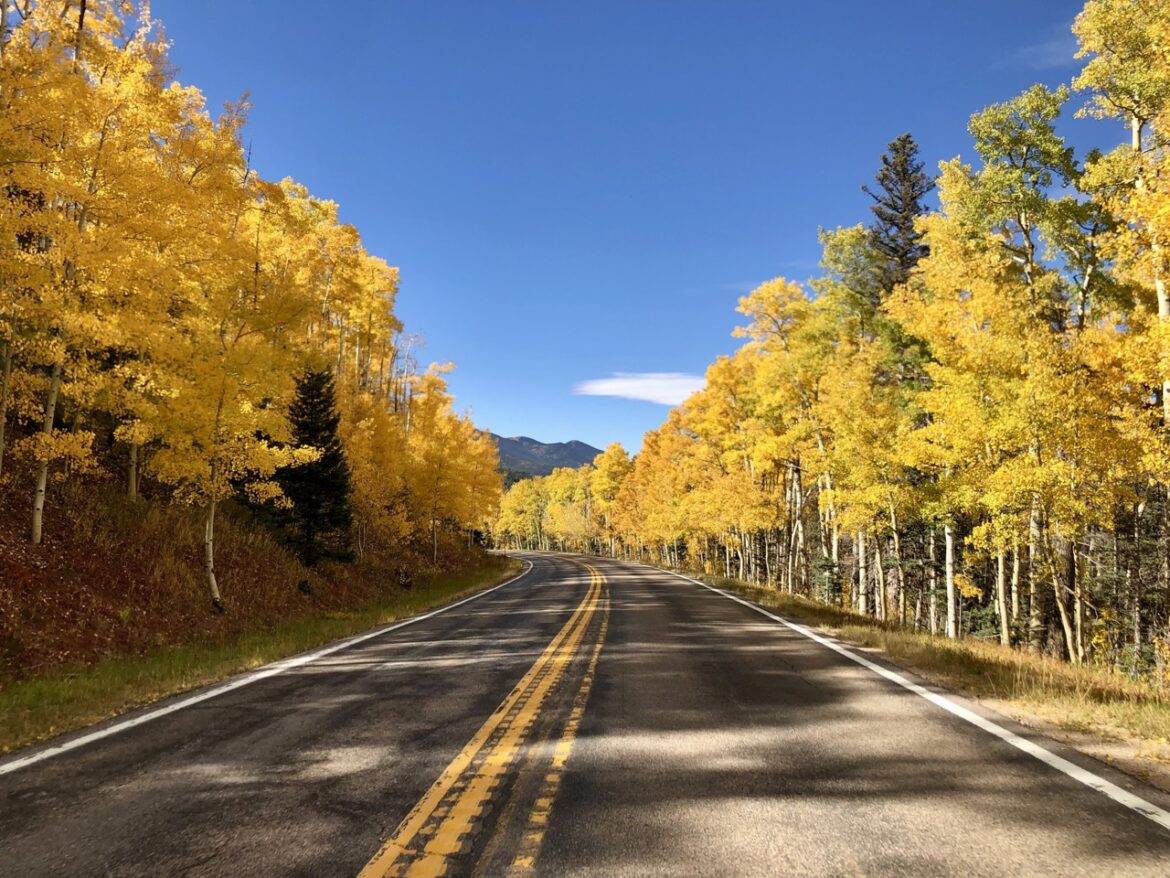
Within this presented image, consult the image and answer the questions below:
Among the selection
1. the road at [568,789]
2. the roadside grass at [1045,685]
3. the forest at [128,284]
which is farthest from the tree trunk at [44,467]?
the roadside grass at [1045,685]

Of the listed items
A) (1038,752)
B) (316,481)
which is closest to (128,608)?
(316,481)

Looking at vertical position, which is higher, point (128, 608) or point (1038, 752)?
point (1038, 752)

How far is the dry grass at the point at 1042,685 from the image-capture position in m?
5.89

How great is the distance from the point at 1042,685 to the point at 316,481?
20.0 m

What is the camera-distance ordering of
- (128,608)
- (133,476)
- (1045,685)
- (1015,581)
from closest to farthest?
1. (1045,685)
2. (128,608)
3. (133,476)
4. (1015,581)

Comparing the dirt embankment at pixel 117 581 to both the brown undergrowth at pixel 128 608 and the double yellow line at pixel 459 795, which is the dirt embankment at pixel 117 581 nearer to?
the brown undergrowth at pixel 128 608

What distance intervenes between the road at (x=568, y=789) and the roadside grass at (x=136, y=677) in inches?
28.3

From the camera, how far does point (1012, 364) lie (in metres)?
13.6

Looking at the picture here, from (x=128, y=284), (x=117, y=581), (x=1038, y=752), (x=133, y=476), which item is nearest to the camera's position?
(x=1038, y=752)

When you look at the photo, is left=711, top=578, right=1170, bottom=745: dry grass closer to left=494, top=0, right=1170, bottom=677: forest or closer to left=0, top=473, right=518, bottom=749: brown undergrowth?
left=494, top=0, right=1170, bottom=677: forest

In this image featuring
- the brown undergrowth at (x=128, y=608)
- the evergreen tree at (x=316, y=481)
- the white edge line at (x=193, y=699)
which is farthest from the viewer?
the evergreen tree at (x=316, y=481)

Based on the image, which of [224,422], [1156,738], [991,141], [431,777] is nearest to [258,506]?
[224,422]

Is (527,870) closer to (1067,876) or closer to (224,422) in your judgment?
(1067,876)

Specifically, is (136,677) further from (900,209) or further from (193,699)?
(900,209)
